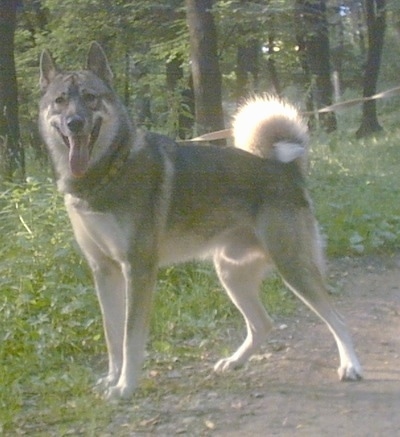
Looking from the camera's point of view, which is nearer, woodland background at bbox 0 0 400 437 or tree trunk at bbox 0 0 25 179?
woodland background at bbox 0 0 400 437

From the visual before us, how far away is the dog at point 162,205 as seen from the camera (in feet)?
14.2

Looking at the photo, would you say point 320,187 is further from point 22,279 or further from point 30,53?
point 30,53

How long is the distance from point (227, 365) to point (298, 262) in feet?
2.46

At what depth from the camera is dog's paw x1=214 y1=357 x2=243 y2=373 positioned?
471 centimetres

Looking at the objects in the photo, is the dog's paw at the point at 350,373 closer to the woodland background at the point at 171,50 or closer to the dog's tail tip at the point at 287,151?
the dog's tail tip at the point at 287,151

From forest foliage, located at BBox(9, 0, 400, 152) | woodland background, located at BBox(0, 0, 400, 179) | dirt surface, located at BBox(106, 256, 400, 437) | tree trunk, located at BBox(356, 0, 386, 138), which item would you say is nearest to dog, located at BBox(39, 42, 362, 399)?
dirt surface, located at BBox(106, 256, 400, 437)

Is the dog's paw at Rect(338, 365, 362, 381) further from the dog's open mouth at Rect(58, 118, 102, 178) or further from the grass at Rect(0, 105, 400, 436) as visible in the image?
the dog's open mouth at Rect(58, 118, 102, 178)

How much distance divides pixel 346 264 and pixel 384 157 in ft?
26.3

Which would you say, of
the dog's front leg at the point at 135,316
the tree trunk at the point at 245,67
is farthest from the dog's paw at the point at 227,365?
the tree trunk at the point at 245,67

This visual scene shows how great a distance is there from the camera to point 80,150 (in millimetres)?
4281

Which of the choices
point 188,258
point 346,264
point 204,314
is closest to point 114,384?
point 188,258

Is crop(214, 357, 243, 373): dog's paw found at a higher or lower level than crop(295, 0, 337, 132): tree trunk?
lower

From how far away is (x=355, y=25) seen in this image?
3528 cm

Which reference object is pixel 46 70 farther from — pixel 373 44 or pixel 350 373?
pixel 373 44
